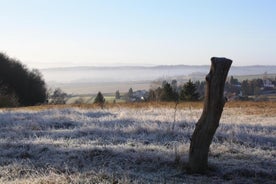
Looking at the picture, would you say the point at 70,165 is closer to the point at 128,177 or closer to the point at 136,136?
the point at 128,177

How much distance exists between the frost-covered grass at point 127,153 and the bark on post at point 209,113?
0.26 meters

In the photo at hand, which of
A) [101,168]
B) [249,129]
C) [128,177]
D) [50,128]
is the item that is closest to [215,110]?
[128,177]

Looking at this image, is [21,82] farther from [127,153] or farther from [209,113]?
[209,113]

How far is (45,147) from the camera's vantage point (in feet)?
31.2

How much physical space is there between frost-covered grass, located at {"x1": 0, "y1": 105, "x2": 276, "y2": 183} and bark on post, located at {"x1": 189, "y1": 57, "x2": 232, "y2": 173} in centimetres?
26

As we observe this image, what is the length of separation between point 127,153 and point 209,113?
86.3 inches

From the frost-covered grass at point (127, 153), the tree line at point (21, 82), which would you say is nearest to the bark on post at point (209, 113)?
the frost-covered grass at point (127, 153)

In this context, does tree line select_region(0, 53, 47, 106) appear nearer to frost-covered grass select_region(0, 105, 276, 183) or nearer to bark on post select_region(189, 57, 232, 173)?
frost-covered grass select_region(0, 105, 276, 183)

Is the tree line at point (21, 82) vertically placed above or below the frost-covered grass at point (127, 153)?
above

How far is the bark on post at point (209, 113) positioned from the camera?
692 centimetres

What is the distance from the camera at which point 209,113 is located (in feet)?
23.0

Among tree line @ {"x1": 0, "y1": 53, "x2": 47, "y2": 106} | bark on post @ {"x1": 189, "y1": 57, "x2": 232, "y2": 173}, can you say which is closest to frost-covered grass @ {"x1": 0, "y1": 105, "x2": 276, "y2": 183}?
bark on post @ {"x1": 189, "y1": 57, "x2": 232, "y2": 173}

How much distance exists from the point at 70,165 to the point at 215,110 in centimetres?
276

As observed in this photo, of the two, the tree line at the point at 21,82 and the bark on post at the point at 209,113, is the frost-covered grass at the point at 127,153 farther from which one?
the tree line at the point at 21,82
